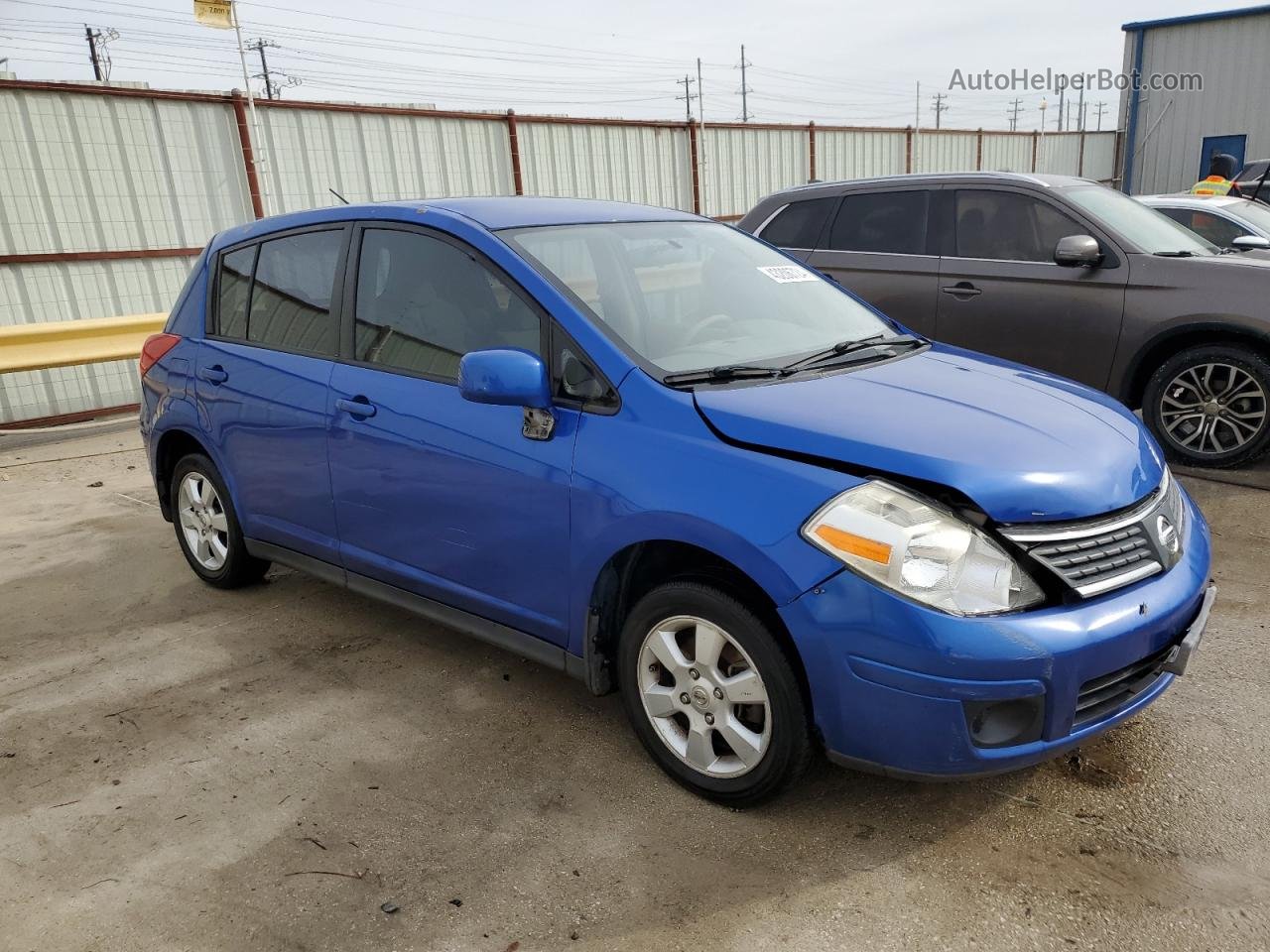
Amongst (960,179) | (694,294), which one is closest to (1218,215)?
(960,179)

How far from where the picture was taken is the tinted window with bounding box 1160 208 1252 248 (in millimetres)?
7570

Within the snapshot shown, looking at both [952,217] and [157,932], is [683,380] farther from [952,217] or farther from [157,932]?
[952,217]

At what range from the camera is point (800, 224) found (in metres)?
7.21

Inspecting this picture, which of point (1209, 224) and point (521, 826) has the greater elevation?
point (1209, 224)

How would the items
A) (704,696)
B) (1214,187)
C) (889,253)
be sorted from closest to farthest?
(704,696), (889,253), (1214,187)

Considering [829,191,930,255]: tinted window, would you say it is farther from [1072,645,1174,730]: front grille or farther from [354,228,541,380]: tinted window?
[1072,645,1174,730]: front grille

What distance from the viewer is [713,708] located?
2.74 m

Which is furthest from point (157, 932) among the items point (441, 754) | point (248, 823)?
point (441, 754)

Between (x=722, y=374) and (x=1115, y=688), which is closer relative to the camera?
(x=1115, y=688)

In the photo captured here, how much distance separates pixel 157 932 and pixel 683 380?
200cm

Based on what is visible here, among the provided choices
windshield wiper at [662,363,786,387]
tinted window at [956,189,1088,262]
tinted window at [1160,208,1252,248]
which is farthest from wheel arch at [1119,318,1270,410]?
windshield wiper at [662,363,786,387]

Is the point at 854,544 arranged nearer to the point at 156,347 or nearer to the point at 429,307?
the point at 429,307

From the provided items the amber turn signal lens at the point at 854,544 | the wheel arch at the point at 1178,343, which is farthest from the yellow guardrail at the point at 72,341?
the amber turn signal lens at the point at 854,544

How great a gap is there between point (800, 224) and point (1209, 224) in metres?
3.41
